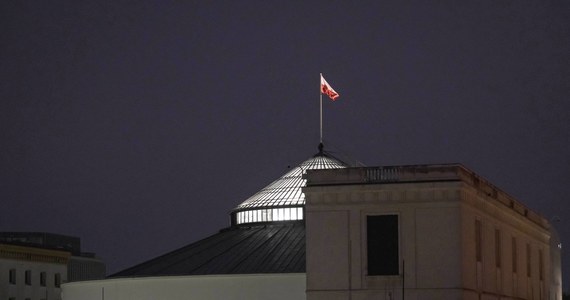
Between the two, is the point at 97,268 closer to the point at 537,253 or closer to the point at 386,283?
the point at 537,253

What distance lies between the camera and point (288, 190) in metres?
91.3

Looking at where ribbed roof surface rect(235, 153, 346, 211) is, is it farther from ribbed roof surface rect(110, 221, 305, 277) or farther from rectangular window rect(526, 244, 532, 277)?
rectangular window rect(526, 244, 532, 277)

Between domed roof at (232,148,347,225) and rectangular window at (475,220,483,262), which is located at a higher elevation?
domed roof at (232,148,347,225)

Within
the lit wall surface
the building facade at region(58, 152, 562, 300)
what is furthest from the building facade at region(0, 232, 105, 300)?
the building facade at region(58, 152, 562, 300)

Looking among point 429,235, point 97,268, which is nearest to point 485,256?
point 429,235

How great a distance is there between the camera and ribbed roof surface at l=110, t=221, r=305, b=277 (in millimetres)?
79188

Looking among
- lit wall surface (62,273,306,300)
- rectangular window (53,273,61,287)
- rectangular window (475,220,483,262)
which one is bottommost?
lit wall surface (62,273,306,300)

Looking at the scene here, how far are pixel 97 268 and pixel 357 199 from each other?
10990 cm

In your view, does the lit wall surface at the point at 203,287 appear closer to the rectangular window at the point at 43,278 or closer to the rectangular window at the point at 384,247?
the rectangular window at the point at 384,247

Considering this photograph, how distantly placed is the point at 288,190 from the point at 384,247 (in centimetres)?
3231

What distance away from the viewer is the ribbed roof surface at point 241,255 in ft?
260

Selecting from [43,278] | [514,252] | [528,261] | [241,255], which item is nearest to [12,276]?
[43,278]

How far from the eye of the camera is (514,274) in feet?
238

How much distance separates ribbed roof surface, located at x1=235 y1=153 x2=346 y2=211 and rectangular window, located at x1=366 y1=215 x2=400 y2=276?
2947 cm
